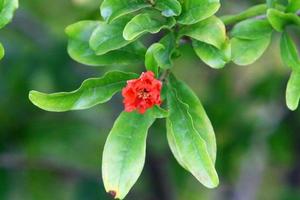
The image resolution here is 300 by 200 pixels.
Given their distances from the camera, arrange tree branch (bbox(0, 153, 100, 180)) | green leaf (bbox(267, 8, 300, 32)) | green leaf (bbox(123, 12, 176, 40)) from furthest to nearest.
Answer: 1. tree branch (bbox(0, 153, 100, 180))
2. green leaf (bbox(267, 8, 300, 32))
3. green leaf (bbox(123, 12, 176, 40))

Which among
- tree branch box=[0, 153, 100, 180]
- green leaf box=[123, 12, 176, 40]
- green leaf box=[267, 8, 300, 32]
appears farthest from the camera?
tree branch box=[0, 153, 100, 180]

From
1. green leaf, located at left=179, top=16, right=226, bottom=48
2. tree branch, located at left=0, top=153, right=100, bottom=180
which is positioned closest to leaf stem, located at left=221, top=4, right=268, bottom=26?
green leaf, located at left=179, top=16, right=226, bottom=48

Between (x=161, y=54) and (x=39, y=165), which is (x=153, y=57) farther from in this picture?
(x=39, y=165)

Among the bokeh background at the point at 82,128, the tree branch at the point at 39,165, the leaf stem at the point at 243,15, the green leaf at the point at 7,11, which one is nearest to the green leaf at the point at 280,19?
the leaf stem at the point at 243,15

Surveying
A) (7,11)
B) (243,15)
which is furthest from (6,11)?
(243,15)

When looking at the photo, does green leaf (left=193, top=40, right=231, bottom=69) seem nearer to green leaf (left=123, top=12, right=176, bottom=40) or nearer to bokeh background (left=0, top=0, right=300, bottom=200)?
green leaf (left=123, top=12, right=176, bottom=40)

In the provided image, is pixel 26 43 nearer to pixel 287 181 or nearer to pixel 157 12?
pixel 287 181

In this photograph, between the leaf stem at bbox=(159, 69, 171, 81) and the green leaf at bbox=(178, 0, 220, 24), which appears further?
the leaf stem at bbox=(159, 69, 171, 81)

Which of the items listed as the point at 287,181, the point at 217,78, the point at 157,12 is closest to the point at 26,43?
the point at 217,78
